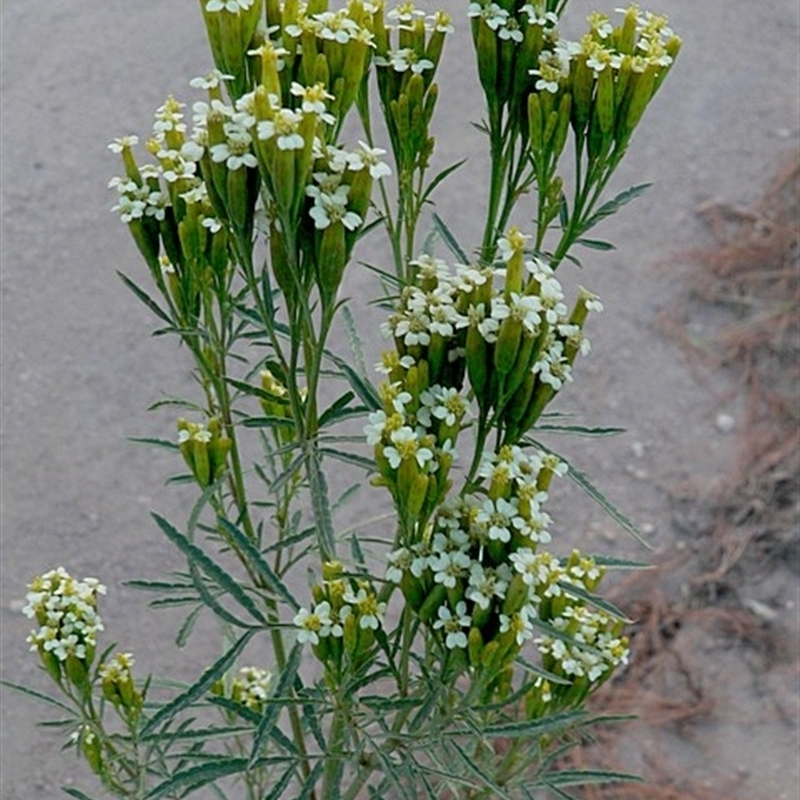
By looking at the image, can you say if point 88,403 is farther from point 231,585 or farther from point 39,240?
point 231,585

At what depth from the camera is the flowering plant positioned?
0.90 m

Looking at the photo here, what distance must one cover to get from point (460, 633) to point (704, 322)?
6.02 feet

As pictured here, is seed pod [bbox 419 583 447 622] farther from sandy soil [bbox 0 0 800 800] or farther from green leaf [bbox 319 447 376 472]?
sandy soil [bbox 0 0 800 800]

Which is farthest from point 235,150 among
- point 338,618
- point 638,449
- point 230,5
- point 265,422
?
point 638,449

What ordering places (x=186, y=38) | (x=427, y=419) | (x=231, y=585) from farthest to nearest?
(x=186, y=38), (x=231, y=585), (x=427, y=419)

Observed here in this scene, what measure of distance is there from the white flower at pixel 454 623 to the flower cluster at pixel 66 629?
0.37 meters

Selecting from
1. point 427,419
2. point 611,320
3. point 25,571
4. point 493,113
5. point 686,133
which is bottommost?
point 25,571

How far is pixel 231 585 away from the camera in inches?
41.0

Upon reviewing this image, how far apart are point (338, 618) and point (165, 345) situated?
1.68 m

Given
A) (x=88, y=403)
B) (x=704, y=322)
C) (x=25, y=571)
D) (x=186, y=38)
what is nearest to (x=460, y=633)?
(x=25, y=571)

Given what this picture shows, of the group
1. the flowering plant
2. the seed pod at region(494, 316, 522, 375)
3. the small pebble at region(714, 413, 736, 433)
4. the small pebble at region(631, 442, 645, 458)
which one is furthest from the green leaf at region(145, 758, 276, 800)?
the small pebble at region(714, 413, 736, 433)

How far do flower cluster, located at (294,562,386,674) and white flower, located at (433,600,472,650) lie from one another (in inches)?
2.2

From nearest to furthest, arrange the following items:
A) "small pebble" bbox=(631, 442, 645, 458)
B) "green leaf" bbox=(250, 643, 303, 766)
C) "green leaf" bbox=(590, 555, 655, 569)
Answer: "green leaf" bbox=(250, 643, 303, 766) → "green leaf" bbox=(590, 555, 655, 569) → "small pebble" bbox=(631, 442, 645, 458)

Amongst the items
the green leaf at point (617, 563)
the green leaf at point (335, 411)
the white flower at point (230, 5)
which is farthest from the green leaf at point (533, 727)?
the white flower at point (230, 5)
